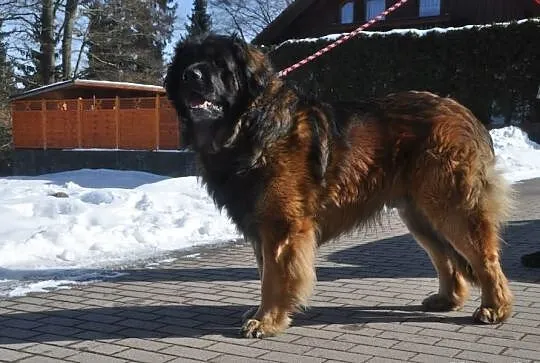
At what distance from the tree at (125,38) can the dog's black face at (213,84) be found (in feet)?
103

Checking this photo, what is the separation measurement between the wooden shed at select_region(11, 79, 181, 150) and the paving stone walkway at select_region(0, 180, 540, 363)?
14.5 m

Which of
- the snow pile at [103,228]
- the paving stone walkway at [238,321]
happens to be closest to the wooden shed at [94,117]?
the snow pile at [103,228]

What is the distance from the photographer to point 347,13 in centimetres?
2992

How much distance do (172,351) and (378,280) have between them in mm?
2450

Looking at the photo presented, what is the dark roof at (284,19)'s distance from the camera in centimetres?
2898

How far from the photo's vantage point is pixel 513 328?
444cm

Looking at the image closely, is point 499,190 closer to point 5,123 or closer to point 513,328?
point 513,328

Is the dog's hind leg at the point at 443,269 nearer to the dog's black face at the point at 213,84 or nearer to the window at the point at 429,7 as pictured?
the dog's black face at the point at 213,84

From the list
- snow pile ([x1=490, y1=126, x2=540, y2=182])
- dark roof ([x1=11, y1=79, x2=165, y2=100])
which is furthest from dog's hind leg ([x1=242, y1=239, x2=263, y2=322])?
dark roof ([x1=11, y1=79, x2=165, y2=100])

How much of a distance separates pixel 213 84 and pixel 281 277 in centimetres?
131

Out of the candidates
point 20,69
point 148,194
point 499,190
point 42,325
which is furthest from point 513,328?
point 20,69

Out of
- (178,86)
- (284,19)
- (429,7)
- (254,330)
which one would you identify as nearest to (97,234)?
(178,86)

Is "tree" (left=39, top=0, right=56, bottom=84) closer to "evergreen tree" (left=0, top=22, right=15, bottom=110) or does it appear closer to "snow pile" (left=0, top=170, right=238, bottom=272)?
"evergreen tree" (left=0, top=22, right=15, bottom=110)

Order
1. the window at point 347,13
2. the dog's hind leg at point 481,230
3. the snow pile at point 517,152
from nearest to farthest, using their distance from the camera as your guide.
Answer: the dog's hind leg at point 481,230 < the snow pile at point 517,152 < the window at point 347,13
